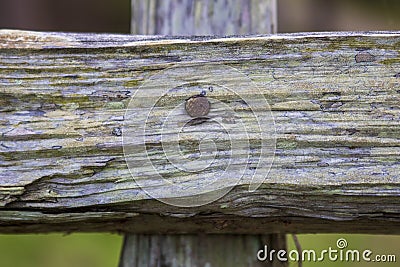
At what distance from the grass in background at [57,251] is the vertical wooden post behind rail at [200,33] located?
1308 millimetres

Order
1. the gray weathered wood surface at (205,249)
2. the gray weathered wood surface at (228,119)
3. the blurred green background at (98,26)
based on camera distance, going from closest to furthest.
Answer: the gray weathered wood surface at (228,119), the gray weathered wood surface at (205,249), the blurred green background at (98,26)

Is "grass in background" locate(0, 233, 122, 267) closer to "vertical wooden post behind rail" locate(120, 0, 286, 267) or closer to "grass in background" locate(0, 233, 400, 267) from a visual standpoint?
"grass in background" locate(0, 233, 400, 267)

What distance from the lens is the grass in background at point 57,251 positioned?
2223mm

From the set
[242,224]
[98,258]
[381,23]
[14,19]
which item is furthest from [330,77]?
[14,19]

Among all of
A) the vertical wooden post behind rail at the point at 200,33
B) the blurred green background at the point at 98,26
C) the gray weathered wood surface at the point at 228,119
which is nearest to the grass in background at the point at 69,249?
the blurred green background at the point at 98,26

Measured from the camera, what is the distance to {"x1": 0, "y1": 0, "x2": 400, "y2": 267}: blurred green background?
7.05 feet

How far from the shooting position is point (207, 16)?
965mm

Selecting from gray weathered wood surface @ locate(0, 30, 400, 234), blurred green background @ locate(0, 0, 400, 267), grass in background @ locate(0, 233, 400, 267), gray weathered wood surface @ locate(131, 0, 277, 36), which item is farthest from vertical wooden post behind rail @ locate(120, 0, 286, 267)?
grass in background @ locate(0, 233, 400, 267)

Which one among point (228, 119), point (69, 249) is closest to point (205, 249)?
point (228, 119)

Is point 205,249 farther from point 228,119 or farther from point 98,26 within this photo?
point 98,26

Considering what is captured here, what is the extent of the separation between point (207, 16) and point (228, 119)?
0.30 metres

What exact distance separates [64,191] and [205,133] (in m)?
0.17

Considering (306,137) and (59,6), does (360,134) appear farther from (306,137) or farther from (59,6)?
(59,6)

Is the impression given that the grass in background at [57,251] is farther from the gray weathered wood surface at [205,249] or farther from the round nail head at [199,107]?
the round nail head at [199,107]
